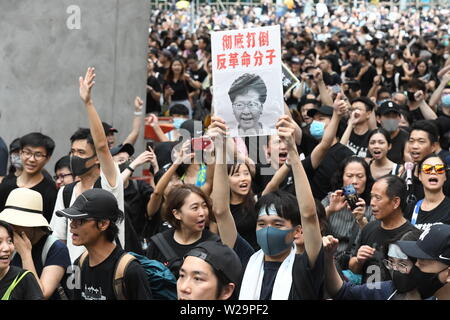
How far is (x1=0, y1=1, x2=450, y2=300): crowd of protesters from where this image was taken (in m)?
4.51

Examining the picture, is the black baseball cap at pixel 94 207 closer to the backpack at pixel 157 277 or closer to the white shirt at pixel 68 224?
the backpack at pixel 157 277

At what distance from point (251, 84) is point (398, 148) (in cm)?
370

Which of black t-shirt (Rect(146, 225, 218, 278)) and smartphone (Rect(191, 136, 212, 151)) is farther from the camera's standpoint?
smartphone (Rect(191, 136, 212, 151))

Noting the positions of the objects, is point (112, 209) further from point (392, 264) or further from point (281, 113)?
point (392, 264)

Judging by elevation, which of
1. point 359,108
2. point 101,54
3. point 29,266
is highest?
point 101,54

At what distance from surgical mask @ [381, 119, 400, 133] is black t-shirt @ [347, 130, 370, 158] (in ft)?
0.78

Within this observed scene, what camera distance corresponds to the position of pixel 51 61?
10000 millimetres

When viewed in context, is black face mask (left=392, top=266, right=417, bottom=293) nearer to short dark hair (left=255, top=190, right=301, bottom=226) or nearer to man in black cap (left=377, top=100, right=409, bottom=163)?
short dark hair (left=255, top=190, right=301, bottom=226)

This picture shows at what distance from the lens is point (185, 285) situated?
13.8 ft

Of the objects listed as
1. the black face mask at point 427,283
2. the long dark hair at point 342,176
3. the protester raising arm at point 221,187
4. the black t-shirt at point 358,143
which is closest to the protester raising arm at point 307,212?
the black face mask at point 427,283

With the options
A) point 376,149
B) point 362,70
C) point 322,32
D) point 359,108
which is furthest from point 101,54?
point 322,32

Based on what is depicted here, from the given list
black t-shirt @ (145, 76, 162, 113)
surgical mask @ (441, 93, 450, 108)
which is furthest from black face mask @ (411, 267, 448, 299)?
black t-shirt @ (145, 76, 162, 113)

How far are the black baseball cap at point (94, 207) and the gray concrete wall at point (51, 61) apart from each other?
4.79 m

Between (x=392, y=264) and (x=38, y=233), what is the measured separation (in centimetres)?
212
